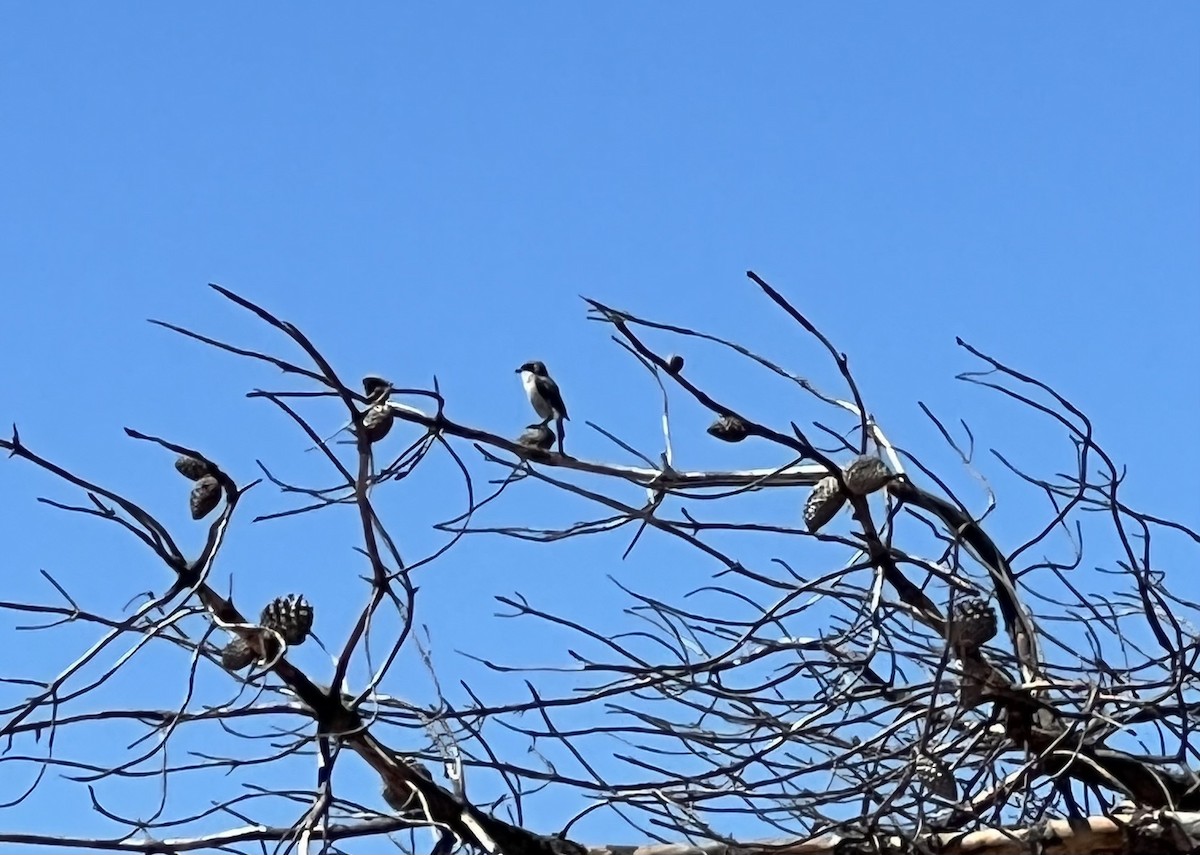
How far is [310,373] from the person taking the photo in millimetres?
2471

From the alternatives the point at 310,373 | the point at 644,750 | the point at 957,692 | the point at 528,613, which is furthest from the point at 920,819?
the point at 310,373

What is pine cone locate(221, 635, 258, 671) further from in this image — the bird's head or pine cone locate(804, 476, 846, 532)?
the bird's head

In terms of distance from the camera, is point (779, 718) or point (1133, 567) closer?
point (1133, 567)

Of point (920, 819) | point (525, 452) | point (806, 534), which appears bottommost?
point (920, 819)

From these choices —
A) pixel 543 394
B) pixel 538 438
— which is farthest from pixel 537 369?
pixel 538 438

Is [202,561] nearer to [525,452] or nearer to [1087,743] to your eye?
[525,452]

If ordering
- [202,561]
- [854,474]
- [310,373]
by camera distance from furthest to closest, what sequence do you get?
[854,474] < [202,561] < [310,373]

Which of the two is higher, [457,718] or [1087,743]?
[457,718]

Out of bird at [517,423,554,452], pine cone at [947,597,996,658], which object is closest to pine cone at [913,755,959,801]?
pine cone at [947,597,996,658]

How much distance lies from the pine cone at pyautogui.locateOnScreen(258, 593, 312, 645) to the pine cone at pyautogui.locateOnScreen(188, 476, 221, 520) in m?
0.22

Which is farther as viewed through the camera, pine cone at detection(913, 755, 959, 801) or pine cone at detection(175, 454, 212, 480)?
pine cone at detection(913, 755, 959, 801)

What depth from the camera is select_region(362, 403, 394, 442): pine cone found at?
2861 mm

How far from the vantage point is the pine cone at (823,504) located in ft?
10.1

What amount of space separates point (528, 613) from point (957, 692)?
772mm
